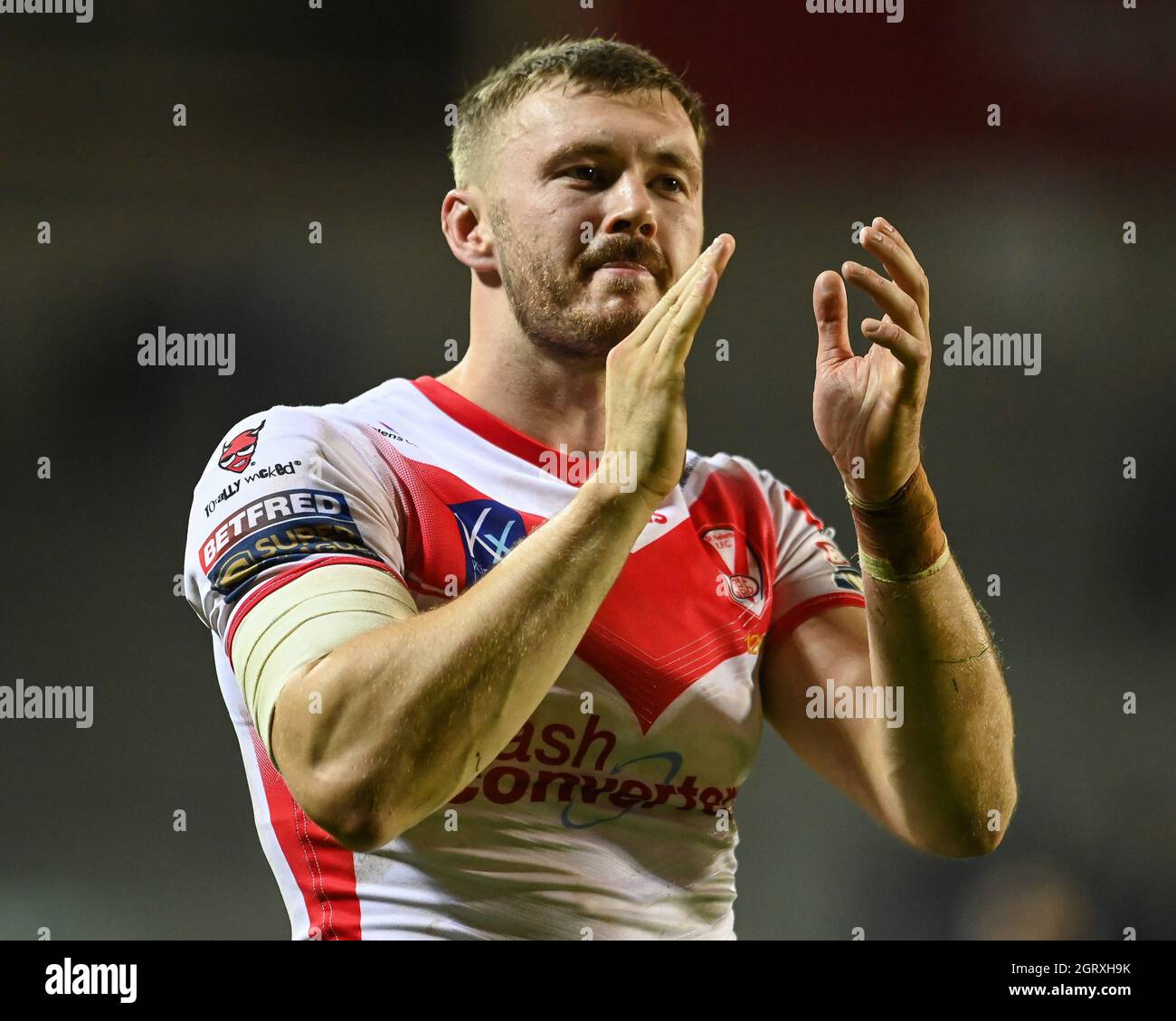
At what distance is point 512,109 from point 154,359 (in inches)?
65.2

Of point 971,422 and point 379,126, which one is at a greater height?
point 379,126

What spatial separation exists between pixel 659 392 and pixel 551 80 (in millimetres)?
699

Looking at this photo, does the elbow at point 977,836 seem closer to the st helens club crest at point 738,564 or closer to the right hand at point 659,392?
the st helens club crest at point 738,564

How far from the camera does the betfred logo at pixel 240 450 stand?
162 cm

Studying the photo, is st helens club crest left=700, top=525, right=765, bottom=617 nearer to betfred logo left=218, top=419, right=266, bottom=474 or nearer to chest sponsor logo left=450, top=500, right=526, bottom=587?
chest sponsor logo left=450, top=500, right=526, bottom=587

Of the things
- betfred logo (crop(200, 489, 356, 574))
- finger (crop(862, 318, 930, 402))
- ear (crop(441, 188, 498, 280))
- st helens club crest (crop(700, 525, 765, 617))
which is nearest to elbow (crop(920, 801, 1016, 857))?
st helens club crest (crop(700, 525, 765, 617))

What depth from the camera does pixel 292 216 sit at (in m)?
3.46

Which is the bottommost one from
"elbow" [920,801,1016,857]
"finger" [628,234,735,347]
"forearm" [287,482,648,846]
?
"elbow" [920,801,1016,857]

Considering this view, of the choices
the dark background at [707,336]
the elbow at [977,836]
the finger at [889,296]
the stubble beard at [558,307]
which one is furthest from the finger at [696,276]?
the dark background at [707,336]

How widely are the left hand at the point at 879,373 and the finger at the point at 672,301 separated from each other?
15 cm

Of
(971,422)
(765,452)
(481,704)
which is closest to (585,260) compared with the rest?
(481,704)

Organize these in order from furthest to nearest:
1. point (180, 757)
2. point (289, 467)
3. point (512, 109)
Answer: point (180, 757) < point (512, 109) < point (289, 467)

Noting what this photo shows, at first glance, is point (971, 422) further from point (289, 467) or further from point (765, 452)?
point (289, 467)

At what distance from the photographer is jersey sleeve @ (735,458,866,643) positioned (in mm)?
1948
